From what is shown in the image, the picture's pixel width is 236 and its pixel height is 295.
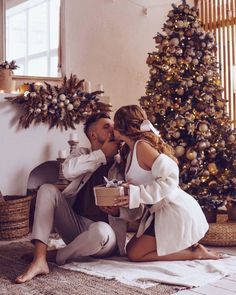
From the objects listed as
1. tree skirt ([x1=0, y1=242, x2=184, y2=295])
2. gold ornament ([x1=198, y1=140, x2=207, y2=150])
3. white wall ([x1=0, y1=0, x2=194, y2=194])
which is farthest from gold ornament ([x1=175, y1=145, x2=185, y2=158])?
tree skirt ([x1=0, y1=242, x2=184, y2=295])

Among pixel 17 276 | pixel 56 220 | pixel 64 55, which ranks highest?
pixel 64 55

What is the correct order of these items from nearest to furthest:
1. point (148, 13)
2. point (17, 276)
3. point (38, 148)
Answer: point (17, 276) < point (38, 148) < point (148, 13)

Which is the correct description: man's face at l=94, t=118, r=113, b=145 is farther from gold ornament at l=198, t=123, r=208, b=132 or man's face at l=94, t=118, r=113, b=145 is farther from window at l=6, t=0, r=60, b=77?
window at l=6, t=0, r=60, b=77

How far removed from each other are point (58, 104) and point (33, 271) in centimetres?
205

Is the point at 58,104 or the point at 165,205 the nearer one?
the point at 165,205

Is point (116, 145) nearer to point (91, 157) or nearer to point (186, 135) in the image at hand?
point (91, 157)

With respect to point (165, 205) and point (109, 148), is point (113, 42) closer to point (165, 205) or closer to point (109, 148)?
point (109, 148)

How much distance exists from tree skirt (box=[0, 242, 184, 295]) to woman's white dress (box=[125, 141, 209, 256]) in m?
0.31

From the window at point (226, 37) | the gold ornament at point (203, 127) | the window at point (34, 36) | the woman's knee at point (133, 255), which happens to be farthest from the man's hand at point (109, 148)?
the window at point (226, 37)

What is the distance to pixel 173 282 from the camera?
2.15 meters

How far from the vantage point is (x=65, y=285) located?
2.15 m

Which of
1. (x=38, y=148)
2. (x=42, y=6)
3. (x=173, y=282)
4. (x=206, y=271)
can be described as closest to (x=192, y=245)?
(x=206, y=271)

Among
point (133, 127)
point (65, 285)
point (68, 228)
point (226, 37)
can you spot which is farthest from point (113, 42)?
point (65, 285)

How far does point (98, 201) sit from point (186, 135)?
1689mm
